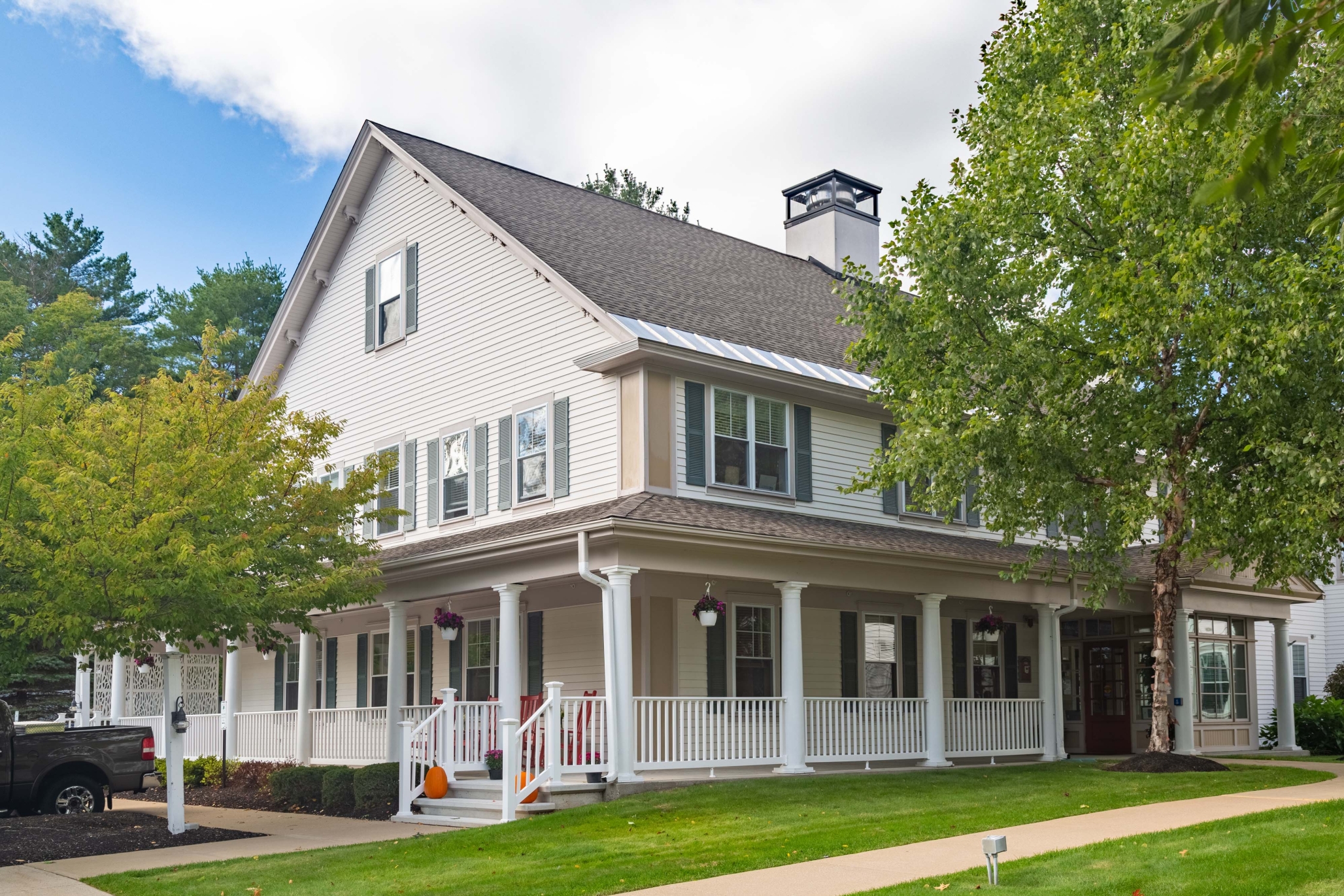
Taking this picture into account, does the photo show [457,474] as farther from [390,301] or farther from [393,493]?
[390,301]

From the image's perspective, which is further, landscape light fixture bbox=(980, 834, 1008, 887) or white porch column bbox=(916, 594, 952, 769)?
white porch column bbox=(916, 594, 952, 769)

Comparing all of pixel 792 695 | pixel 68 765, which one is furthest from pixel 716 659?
pixel 68 765

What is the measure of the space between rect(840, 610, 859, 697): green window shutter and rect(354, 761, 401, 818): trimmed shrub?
6.88m

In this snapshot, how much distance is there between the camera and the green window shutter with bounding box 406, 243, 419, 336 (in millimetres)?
22609

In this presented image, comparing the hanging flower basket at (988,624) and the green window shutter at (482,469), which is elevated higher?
the green window shutter at (482,469)

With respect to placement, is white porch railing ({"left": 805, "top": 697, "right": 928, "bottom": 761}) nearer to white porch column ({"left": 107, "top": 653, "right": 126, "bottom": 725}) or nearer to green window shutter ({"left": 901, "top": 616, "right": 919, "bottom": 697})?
green window shutter ({"left": 901, "top": 616, "right": 919, "bottom": 697})

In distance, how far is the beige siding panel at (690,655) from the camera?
1786cm

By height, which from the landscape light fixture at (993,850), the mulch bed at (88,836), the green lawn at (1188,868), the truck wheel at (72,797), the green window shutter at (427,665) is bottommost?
the mulch bed at (88,836)

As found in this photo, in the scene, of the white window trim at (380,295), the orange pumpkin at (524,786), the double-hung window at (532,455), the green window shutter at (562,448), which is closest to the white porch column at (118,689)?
the white window trim at (380,295)

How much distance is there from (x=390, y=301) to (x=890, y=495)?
375 inches

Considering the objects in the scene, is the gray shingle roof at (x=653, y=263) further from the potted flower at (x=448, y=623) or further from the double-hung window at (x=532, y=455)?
the potted flower at (x=448, y=623)

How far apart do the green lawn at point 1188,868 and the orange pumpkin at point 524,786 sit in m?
6.06

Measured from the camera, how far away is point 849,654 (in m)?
20.3

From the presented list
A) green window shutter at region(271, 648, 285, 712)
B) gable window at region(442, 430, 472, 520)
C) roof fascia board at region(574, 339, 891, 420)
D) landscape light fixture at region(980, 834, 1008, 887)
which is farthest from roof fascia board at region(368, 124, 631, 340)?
green window shutter at region(271, 648, 285, 712)
